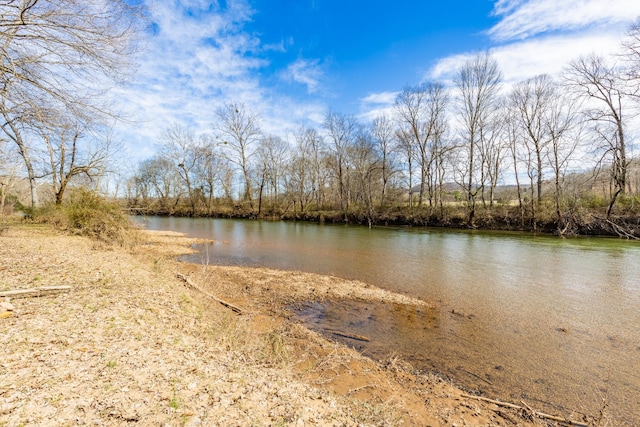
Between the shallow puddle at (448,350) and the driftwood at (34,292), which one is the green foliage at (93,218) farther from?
the shallow puddle at (448,350)

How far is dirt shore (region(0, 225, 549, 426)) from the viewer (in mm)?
2506

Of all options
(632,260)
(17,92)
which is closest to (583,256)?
(632,260)

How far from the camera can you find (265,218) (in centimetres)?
4134

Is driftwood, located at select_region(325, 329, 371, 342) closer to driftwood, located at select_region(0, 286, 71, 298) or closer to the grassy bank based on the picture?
the grassy bank

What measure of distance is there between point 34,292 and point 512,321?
9594 mm

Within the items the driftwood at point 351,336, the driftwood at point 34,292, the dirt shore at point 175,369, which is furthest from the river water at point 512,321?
the driftwood at point 34,292

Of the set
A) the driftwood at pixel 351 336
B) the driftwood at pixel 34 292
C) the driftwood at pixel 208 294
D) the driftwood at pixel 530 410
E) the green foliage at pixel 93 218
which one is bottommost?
the driftwood at pixel 530 410

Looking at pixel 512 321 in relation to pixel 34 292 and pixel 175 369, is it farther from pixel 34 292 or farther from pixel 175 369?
pixel 34 292

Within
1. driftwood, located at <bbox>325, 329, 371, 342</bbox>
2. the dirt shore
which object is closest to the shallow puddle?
driftwood, located at <bbox>325, 329, 371, 342</bbox>

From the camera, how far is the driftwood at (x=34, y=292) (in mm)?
4478

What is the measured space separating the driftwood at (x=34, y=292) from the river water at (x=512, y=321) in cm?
477

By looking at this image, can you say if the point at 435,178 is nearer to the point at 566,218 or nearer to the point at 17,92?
the point at 566,218

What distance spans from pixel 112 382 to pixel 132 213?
48.1 ft

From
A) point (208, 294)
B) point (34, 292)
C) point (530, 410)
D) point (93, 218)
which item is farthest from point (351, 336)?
point (93, 218)
